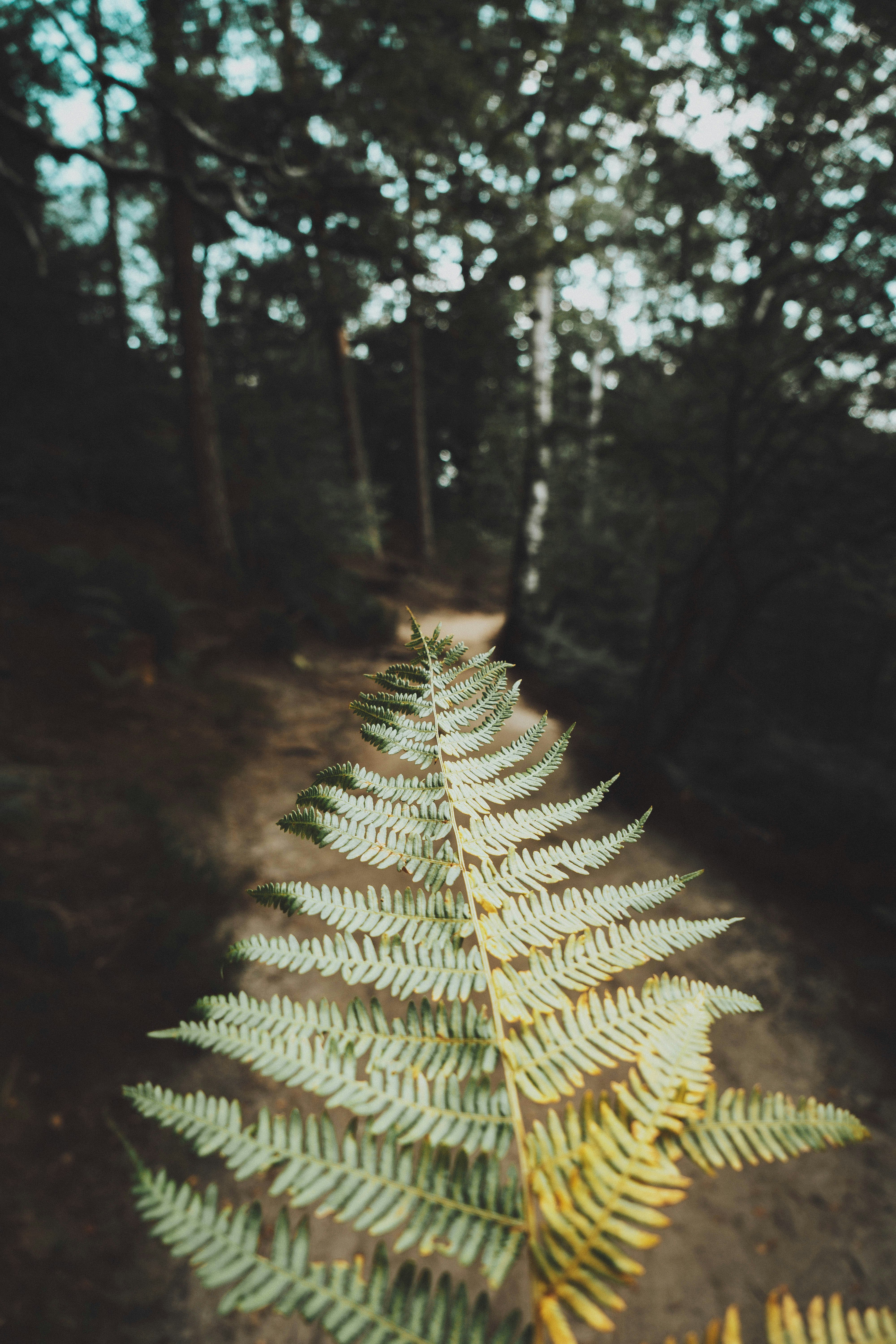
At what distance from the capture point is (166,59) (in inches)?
227

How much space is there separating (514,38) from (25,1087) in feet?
28.5

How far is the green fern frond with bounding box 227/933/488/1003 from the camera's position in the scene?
868 mm

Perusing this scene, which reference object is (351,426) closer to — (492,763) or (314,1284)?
(492,763)

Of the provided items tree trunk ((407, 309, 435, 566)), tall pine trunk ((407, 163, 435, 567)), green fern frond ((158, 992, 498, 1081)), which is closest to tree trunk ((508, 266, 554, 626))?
tall pine trunk ((407, 163, 435, 567))

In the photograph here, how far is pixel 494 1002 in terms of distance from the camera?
2.77ft

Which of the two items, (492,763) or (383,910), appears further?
(492,763)

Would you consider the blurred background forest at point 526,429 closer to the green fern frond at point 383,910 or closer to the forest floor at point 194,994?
the forest floor at point 194,994

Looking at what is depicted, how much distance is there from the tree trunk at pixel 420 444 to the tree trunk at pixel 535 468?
19.6 feet

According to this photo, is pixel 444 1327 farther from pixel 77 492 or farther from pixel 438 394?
pixel 438 394

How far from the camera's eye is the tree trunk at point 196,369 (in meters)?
7.84

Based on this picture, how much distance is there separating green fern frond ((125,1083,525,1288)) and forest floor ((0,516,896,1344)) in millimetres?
912

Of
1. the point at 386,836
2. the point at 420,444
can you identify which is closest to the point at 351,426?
the point at 420,444

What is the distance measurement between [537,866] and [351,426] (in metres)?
15.1

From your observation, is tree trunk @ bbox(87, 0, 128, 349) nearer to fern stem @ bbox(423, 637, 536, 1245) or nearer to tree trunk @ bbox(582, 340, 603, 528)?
tree trunk @ bbox(582, 340, 603, 528)
